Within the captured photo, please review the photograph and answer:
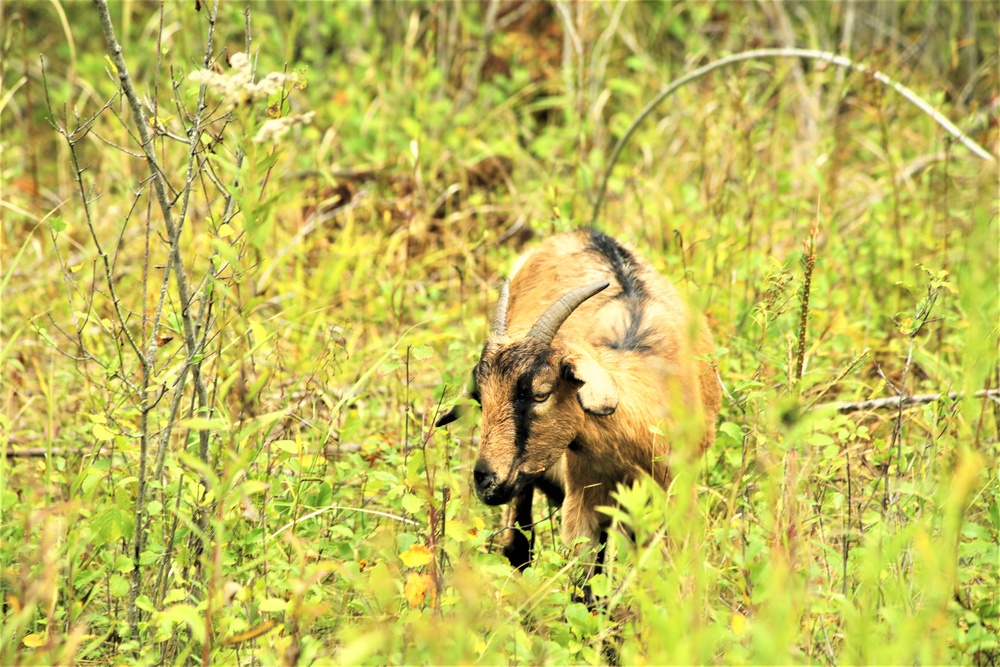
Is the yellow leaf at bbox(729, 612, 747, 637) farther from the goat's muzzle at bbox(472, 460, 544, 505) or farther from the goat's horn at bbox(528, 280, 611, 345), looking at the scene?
the goat's horn at bbox(528, 280, 611, 345)

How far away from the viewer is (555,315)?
351cm

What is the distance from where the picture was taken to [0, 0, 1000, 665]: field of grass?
247 cm

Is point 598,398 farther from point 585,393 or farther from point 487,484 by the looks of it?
point 487,484

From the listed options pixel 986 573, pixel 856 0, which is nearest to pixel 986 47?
pixel 856 0

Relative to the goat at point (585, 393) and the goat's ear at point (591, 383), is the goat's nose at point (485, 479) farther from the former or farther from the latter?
the goat's ear at point (591, 383)

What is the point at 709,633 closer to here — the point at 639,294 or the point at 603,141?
the point at 639,294

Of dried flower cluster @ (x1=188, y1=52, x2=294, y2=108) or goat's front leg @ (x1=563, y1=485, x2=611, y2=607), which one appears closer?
dried flower cluster @ (x1=188, y1=52, x2=294, y2=108)

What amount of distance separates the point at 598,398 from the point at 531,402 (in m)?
0.25

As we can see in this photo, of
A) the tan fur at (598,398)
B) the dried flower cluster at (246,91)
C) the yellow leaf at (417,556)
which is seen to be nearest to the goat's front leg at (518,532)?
the tan fur at (598,398)

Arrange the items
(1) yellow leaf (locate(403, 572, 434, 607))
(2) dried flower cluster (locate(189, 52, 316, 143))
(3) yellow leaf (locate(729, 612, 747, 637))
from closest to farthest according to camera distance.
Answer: (2) dried flower cluster (locate(189, 52, 316, 143))
(3) yellow leaf (locate(729, 612, 747, 637))
(1) yellow leaf (locate(403, 572, 434, 607))

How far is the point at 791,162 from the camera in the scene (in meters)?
6.94

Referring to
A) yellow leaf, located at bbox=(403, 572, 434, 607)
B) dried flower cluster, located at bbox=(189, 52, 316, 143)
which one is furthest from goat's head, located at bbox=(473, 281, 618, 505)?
dried flower cluster, located at bbox=(189, 52, 316, 143)

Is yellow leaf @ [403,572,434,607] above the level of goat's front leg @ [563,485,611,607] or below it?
above

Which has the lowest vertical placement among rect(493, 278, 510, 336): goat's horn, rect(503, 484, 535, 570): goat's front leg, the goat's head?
rect(503, 484, 535, 570): goat's front leg
